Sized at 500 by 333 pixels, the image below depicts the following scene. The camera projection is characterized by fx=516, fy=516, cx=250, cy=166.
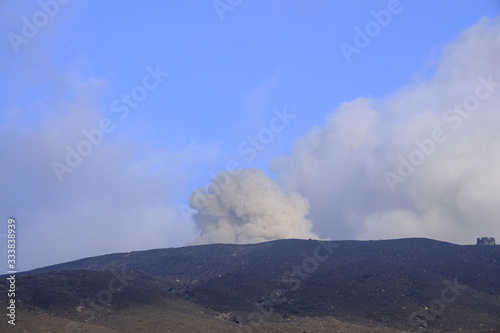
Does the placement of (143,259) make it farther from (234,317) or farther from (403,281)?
(403,281)

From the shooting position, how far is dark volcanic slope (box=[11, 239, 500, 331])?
248ft

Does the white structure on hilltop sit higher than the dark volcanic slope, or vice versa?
the white structure on hilltop

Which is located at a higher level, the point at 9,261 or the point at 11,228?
the point at 11,228

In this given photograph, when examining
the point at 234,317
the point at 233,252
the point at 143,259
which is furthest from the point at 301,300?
A: the point at 143,259

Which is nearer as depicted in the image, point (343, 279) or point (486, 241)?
point (343, 279)

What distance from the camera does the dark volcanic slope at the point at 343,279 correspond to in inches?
2972

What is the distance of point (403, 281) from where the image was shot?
87.9 metres

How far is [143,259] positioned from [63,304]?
55.6 m

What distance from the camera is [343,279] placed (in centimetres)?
8975

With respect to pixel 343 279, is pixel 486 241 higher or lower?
higher

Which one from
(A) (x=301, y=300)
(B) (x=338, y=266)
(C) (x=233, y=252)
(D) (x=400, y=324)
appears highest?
(C) (x=233, y=252)

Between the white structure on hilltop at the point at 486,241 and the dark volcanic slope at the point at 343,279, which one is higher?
the white structure on hilltop at the point at 486,241

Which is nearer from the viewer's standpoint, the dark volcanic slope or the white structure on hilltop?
the dark volcanic slope

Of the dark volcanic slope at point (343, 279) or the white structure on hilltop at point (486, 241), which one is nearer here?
the dark volcanic slope at point (343, 279)
